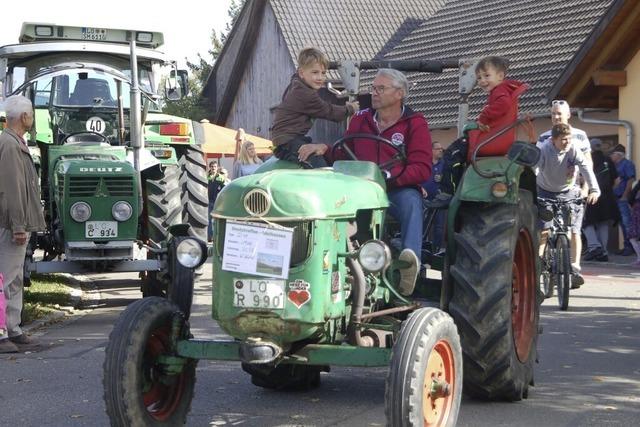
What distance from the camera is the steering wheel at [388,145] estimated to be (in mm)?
7605

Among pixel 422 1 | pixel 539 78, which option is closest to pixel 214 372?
pixel 539 78

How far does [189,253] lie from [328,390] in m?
1.97

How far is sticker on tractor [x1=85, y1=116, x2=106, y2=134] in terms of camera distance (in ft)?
45.3

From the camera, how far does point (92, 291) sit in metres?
16.3

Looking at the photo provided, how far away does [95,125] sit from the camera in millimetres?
13859

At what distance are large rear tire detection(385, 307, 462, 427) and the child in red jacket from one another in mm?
1937

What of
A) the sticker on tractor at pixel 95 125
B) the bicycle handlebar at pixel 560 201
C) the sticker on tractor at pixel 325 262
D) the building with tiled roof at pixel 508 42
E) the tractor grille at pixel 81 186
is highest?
the building with tiled roof at pixel 508 42

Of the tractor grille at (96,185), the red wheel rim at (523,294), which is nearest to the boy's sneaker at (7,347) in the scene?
the tractor grille at (96,185)

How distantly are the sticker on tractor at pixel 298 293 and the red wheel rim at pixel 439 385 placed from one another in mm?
675

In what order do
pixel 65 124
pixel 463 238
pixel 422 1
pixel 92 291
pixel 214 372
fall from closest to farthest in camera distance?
pixel 463 238 < pixel 214 372 < pixel 65 124 < pixel 92 291 < pixel 422 1

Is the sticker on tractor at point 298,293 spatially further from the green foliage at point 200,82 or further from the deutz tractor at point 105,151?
the green foliage at point 200,82

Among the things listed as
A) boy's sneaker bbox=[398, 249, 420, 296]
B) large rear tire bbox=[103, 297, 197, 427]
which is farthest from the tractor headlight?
large rear tire bbox=[103, 297, 197, 427]

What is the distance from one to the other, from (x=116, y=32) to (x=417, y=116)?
769 centimetres

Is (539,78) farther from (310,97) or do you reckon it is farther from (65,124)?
(310,97)
